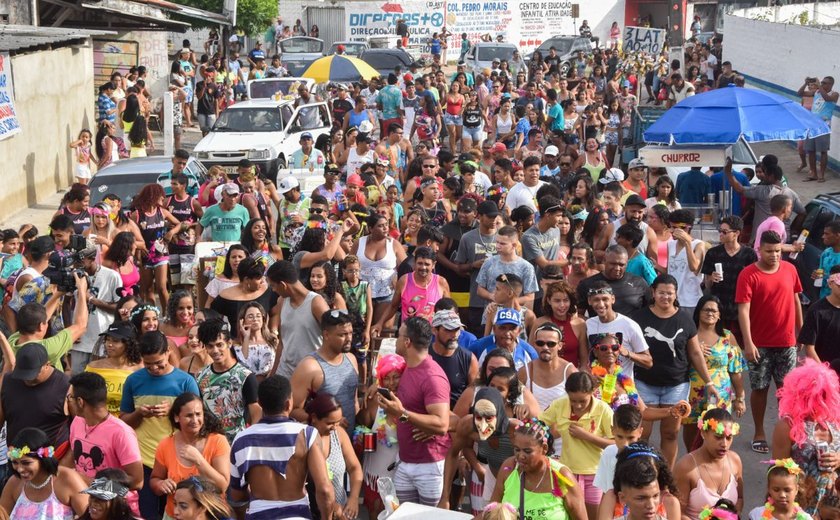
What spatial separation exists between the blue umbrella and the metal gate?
35.5 meters

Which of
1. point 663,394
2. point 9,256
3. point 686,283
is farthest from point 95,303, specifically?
point 686,283

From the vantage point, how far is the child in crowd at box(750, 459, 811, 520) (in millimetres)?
6594

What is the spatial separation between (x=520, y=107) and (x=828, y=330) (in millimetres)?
13393

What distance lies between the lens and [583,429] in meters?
7.55

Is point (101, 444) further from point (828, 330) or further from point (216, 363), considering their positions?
point (828, 330)

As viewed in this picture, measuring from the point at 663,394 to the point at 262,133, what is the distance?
14.3 m

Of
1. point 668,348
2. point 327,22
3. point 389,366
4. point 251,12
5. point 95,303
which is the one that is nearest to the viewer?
point 389,366

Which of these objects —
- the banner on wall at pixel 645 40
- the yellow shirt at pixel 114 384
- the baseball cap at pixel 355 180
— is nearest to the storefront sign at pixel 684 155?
the baseball cap at pixel 355 180

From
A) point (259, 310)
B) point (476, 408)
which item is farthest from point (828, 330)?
point (259, 310)

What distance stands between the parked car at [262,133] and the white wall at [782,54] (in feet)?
33.8

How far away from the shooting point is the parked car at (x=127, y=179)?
15.7m

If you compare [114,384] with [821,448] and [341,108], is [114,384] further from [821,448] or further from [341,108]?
[341,108]

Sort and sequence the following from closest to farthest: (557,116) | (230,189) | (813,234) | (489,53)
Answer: (230,189) < (813,234) < (557,116) < (489,53)

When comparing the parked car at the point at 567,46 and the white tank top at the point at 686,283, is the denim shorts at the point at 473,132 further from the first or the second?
the parked car at the point at 567,46
